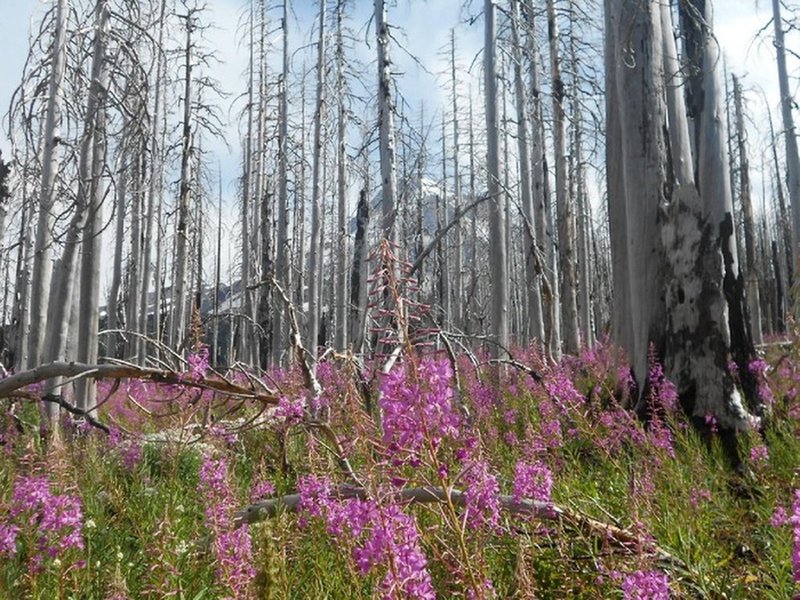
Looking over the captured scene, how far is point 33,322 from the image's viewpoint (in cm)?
709

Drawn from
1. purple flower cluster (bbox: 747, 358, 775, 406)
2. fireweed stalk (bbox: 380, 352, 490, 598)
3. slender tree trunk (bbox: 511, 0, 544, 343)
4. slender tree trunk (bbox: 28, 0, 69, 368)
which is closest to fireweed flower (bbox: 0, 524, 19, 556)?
fireweed stalk (bbox: 380, 352, 490, 598)

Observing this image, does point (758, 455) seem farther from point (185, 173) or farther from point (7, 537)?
point (185, 173)

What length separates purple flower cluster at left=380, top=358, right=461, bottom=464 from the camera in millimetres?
1390

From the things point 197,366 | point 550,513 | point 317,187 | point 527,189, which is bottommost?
point 550,513

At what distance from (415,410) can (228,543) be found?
2.90ft

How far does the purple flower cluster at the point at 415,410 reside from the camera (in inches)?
54.7

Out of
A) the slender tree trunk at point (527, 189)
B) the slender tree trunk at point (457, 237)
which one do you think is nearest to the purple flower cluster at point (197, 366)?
the slender tree trunk at point (527, 189)

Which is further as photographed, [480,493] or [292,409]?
[292,409]

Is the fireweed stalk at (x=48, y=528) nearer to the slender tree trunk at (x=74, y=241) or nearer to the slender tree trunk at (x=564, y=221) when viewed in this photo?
the slender tree trunk at (x=74, y=241)

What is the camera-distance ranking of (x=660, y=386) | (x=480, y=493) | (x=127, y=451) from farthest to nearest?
(x=127, y=451) → (x=660, y=386) → (x=480, y=493)

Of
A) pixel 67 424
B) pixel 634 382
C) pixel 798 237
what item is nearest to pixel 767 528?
pixel 634 382

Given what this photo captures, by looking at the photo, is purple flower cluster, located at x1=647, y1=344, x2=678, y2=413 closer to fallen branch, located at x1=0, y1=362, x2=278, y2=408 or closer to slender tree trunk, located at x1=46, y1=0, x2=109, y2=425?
A: fallen branch, located at x1=0, y1=362, x2=278, y2=408

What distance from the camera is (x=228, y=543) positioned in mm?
1902

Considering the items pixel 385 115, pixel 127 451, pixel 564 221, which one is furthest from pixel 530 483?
pixel 564 221
